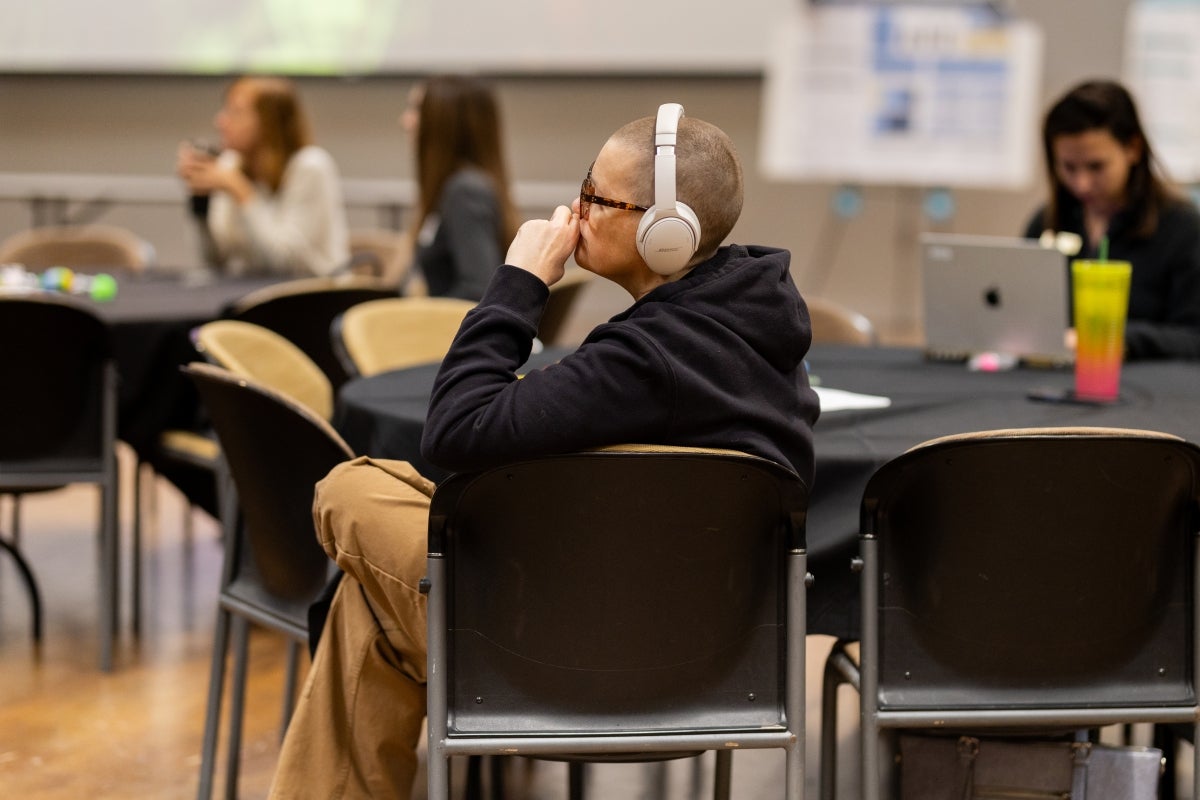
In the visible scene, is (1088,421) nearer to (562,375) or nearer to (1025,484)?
(1025,484)

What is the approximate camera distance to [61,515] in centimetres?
462

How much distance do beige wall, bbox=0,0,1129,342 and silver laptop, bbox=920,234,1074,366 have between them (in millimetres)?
4822

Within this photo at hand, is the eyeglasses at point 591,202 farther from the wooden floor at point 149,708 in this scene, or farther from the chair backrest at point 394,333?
the chair backrest at point 394,333

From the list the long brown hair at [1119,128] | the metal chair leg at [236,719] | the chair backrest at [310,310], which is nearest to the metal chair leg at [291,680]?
the metal chair leg at [236,719]

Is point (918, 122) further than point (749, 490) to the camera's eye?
Yes

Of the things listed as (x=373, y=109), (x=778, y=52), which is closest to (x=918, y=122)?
(x=778, y=52)

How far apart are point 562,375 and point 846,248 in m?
6.44

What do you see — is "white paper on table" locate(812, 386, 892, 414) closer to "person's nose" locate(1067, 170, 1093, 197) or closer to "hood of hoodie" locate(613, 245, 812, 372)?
"hood of hoodie" locate(613, 245, 812, 372)

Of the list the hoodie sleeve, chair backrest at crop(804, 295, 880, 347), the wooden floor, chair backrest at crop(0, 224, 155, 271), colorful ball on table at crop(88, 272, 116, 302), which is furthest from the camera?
chair backrest at crop(0, 224, 155, 271)

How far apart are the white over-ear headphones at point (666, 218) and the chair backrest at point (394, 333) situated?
1426 millimetres

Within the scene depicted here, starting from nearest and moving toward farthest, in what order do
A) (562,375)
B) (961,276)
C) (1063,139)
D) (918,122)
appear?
(562,375) → (961,276) → (1063,139) → (918,122)

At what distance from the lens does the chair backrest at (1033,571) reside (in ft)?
5.39

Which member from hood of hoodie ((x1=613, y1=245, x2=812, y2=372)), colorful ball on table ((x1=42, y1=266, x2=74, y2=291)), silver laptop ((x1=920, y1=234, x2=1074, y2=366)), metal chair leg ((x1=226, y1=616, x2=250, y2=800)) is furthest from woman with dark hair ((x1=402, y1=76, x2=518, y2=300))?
hood of hoodie ((x1=613, y1=245, x2=812, y2=372))

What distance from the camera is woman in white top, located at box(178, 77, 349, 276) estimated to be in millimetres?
4734
